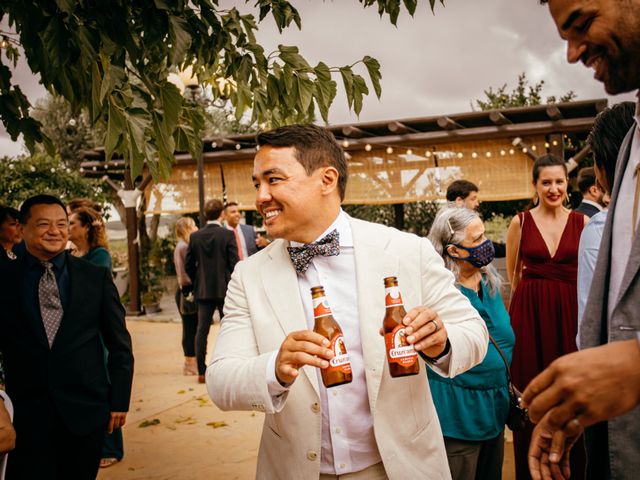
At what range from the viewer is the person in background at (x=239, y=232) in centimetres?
810

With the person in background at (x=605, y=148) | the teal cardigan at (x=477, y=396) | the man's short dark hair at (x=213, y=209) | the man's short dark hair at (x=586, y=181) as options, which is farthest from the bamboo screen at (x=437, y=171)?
the person in background at (x=605, y=148)

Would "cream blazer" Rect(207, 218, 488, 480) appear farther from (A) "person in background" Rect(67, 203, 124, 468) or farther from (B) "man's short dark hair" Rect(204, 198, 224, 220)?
(B) "man's short dark hair" Rect(204, 198, 224, 220)

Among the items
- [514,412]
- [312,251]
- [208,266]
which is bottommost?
[514,412]

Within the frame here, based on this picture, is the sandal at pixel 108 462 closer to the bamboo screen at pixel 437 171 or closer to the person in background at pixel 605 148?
the person in background at pixel 605 148

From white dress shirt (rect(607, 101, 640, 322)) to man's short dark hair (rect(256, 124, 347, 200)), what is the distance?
107 cm

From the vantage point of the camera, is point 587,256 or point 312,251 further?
point 587,256

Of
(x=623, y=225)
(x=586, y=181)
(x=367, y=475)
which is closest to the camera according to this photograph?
(x=623, y=225)

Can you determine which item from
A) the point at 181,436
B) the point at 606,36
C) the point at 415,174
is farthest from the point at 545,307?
the point at 415,174

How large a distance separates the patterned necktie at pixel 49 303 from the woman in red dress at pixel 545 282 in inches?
126

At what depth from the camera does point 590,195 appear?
4.78 meters

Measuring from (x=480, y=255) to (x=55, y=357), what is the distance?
259cm

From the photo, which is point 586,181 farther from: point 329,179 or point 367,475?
point 367,475

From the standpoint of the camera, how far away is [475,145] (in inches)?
428

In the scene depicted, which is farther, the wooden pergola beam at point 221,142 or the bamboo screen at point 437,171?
the wooden pergola beam at point 221,142
